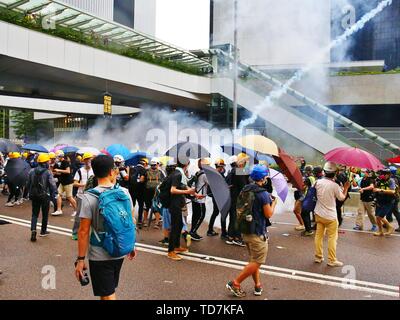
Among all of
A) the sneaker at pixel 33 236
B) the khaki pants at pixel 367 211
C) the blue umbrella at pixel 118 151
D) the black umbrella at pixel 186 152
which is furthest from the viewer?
the blue umbrella at pixel 118 151

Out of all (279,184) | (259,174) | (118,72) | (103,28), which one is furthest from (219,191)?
(103,28)

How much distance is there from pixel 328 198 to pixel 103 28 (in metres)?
17.1

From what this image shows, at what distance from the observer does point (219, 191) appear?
529 centimetres

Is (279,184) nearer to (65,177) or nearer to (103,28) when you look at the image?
(65,177)

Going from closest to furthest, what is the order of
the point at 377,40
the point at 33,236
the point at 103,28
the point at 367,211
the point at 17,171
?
the point at 33,236 < the point at 367,211 < the point at 17,171 < the point at 103,28 < the point at 377,40

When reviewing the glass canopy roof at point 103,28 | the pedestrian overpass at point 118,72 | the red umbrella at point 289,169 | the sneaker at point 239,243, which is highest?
the glass canopy roof at point 103,28

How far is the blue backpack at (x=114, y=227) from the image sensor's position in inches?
111

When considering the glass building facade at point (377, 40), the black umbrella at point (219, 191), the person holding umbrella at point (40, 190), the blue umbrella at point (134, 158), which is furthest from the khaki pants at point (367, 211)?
the glass building facade at point (377, 40)

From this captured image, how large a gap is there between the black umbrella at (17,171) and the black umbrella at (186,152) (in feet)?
16.2

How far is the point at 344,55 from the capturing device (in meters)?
36.7

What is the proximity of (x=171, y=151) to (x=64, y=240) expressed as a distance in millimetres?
2454

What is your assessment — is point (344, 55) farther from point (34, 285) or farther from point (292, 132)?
point (34, 285)

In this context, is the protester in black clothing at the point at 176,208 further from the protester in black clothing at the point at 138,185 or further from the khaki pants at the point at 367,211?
the khaki pants at the point at 367,211
